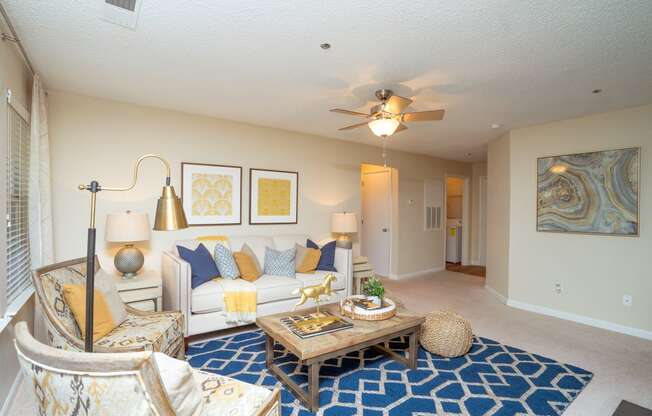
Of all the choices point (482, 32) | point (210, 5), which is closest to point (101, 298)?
point (210, 5)

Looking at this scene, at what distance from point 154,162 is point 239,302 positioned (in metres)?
1.82

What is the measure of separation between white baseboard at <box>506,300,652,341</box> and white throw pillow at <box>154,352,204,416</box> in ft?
14.4

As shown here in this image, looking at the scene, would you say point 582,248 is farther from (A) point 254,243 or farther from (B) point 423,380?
(A) point 254,243

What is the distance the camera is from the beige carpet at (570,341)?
2291 millimetres

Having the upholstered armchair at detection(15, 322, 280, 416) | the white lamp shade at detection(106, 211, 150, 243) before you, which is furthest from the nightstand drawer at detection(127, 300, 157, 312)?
the upholstered armchair at detection(15, 322, 280, 416)

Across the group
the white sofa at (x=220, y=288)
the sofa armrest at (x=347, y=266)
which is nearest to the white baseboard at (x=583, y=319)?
the sofa armrest at (x=347, y=266)

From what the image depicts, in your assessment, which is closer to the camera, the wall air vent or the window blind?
the window blind

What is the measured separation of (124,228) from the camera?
10.2 feet

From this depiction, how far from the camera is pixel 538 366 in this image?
2.67 metres

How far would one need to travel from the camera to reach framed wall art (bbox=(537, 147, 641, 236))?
3512 millimetres

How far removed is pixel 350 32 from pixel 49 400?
7.29ft

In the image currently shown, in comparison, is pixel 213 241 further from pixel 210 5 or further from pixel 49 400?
pixel 49 400

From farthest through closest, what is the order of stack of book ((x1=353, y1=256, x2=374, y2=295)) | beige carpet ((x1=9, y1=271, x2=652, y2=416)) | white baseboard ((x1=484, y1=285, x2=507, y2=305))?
1. stack of book ((x1=353, y1=256, x2=374, y2=295))
2. white baseboard ((x1=484, y1=285, x2=507, y2=305))
3. beige carpet ((x1=9, y1=271, x2=652, y2=416))

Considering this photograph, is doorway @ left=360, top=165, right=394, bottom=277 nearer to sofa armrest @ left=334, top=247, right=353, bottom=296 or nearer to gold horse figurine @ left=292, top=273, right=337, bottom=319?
sofa armrest @ left=334, top=247, right=353, bottom=296
